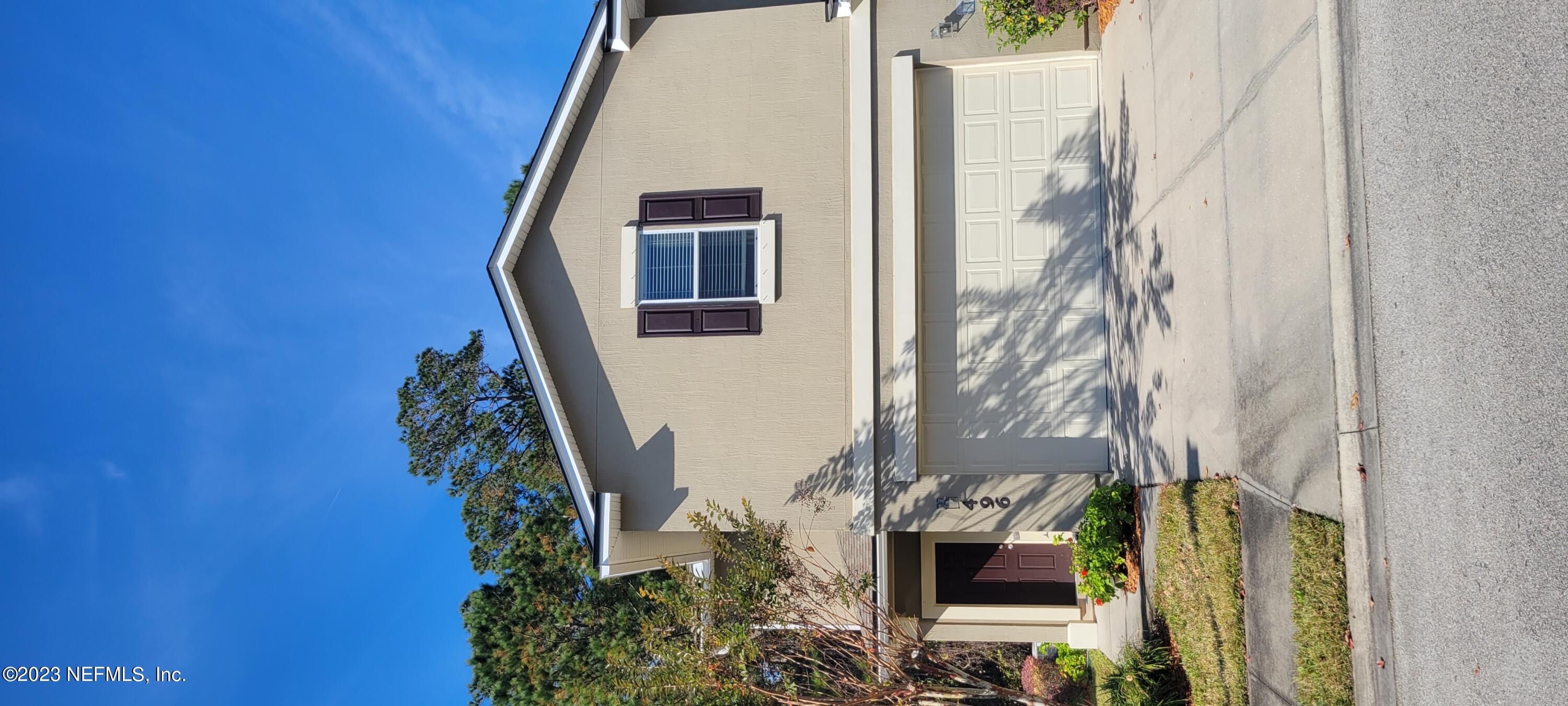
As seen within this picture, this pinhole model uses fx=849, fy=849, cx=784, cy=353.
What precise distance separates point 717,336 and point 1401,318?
28.3 ft

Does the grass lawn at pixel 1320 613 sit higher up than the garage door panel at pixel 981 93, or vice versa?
the garage door panel at pixel 981 93

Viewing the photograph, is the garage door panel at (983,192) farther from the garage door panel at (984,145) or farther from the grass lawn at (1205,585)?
the grass lawn at (1205,585)

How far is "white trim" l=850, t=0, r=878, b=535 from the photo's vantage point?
476 inches

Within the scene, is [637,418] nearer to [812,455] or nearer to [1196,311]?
[812,455]

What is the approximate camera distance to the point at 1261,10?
7.24 m

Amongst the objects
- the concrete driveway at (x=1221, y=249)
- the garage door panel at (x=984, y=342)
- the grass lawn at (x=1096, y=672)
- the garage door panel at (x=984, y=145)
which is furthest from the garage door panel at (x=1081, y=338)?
the grass lawn at (x=1096, y=672)

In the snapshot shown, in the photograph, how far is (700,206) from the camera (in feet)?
42.0

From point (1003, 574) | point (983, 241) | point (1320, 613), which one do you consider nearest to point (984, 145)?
point (983, 241)

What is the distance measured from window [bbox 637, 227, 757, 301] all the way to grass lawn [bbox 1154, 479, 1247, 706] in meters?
6.53

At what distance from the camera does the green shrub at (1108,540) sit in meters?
10.9

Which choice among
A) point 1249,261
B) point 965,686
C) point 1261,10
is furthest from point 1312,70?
point 965,686

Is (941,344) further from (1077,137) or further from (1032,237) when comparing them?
(1077,137)

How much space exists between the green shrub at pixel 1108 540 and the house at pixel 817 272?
1.02 metres

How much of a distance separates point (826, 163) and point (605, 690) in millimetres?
11030
